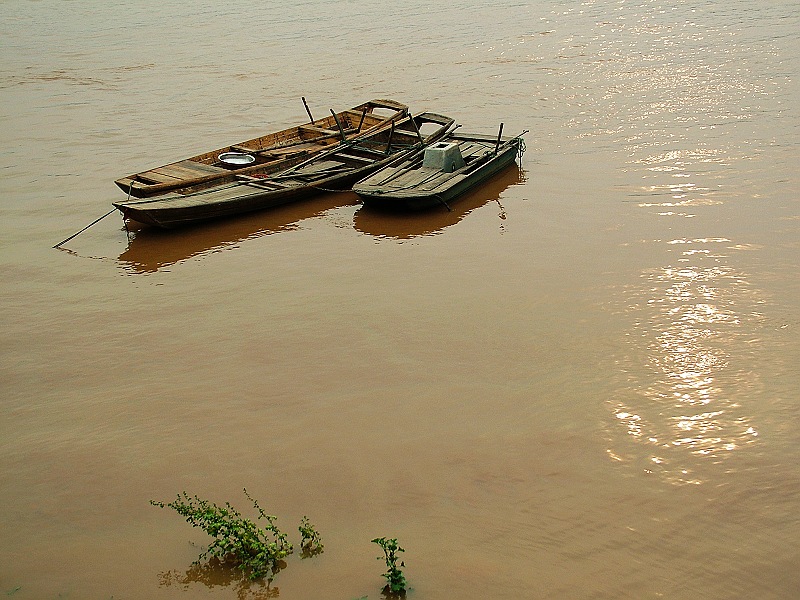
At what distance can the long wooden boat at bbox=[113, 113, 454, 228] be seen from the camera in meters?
10.3

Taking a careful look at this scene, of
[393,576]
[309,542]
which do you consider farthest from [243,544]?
[393,576]

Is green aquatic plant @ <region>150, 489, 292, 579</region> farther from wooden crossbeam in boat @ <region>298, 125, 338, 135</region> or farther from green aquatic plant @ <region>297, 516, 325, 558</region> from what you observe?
wooden crossbeam in boat @ <region>298, 125, 338, 135</region>

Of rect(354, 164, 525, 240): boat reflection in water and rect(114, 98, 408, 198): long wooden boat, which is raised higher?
rect(114, 98, 408, 198): long wooden boat

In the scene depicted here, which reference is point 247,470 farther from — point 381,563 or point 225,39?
point 225,39

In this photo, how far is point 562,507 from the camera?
5.43 meters

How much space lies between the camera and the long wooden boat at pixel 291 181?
10336 millimetres

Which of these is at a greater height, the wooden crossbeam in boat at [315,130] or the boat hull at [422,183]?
the wooden crossbeam in boat at [315,130]

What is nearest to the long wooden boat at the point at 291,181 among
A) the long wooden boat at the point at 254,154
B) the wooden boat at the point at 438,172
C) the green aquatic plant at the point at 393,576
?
the long wooden boat at the point at 254,154

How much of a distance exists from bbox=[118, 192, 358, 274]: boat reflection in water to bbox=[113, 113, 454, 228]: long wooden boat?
0.18m

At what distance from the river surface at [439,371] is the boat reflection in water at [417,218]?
2.4 inches

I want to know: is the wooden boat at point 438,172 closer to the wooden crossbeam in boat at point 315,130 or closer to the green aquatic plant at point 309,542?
the wooden crossbeam in boat at point 315,130

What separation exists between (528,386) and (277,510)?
2525 millimetres

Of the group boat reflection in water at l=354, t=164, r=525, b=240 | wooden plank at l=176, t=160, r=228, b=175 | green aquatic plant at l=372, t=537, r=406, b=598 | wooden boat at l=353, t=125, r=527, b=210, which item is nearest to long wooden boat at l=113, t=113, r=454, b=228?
wooden plank at l=176, t=160, r=228, b=175

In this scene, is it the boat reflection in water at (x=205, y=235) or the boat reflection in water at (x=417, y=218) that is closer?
the boat reflection in water at (x=205, y=235)
